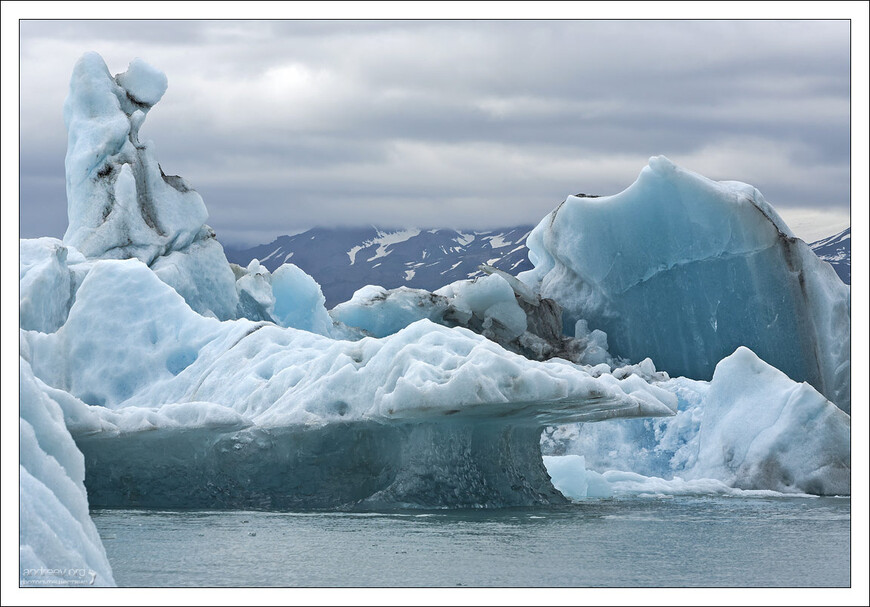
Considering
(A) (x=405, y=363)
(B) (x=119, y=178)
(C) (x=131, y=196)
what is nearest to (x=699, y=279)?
(C) (x=131, y=196)

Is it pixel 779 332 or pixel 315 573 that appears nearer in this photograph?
pixel 315 573

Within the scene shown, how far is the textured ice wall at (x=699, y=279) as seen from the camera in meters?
19.9

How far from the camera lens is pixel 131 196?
18.5 m

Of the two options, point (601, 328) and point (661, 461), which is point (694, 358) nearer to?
point (601, 328)

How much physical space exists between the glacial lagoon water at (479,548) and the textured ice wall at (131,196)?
24.5 feet

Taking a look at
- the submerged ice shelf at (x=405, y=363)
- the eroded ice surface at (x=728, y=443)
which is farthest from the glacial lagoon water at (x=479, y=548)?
the eroded ice surface at (x=728, y=443)

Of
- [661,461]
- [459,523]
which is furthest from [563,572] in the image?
[661,461]

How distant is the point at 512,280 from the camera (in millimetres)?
23312

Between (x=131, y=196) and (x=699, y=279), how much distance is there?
9.91 meters

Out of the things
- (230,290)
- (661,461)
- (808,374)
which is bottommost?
(661,461)

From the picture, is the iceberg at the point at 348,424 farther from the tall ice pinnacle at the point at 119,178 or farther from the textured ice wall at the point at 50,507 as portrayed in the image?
the textured ice wall at the point at 50,507

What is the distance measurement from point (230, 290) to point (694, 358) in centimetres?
862

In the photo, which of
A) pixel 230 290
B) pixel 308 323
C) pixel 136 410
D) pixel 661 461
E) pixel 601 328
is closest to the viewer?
pixel 136 410

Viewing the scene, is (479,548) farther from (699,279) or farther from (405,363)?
(699,279)
